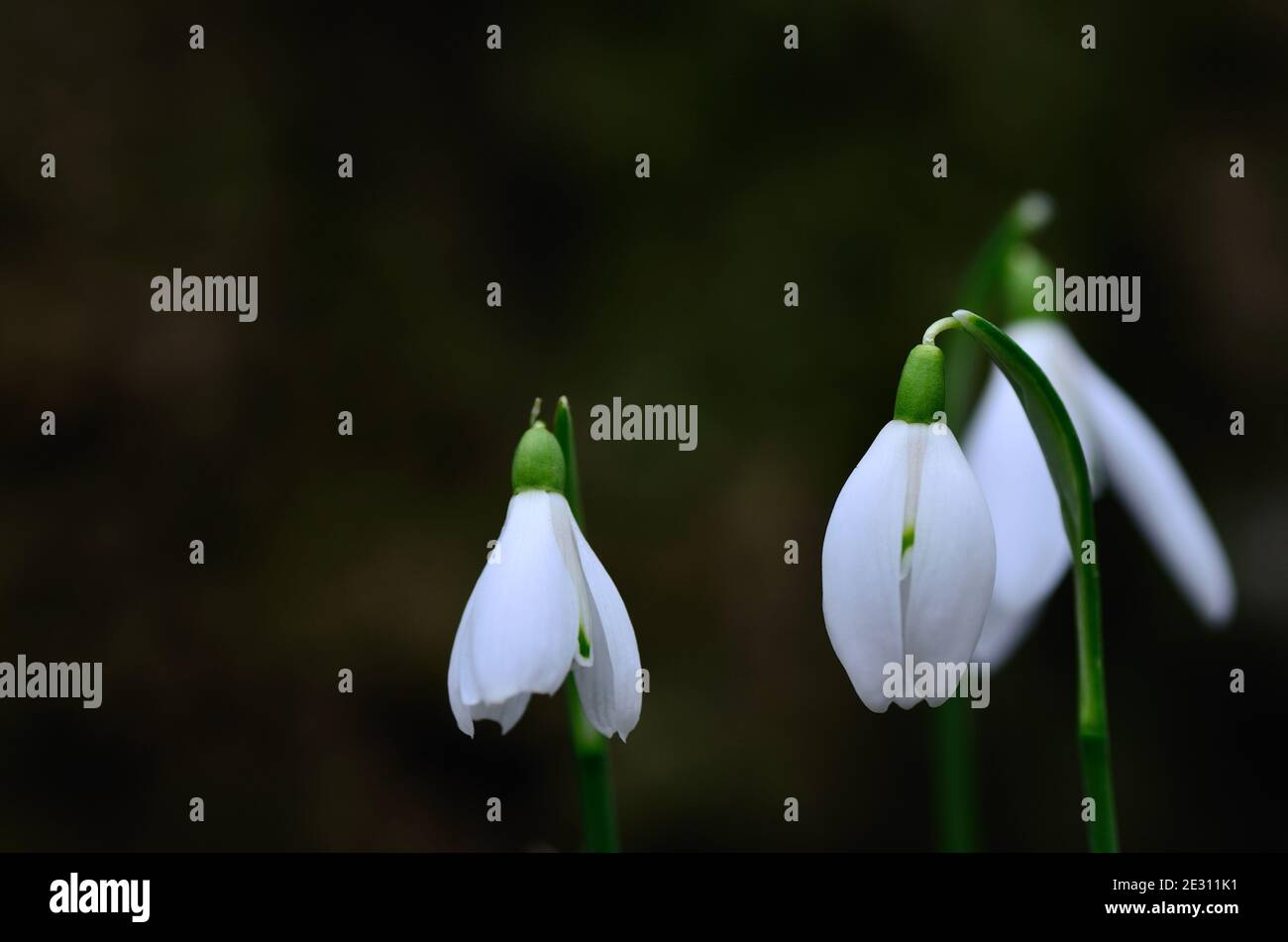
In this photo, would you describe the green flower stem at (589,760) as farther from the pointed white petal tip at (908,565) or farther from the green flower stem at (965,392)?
the green flower stem at (965,392)

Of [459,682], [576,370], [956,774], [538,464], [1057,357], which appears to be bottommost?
[956,774]

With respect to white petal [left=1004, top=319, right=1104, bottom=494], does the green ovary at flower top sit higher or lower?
lower

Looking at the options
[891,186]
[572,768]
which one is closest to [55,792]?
[572,768]

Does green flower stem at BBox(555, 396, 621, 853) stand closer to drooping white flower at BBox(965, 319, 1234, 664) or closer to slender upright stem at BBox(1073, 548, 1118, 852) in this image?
slender upright stem at BBox(1073, 548, 1118, 852)

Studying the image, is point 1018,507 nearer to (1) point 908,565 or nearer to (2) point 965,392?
(2) point 965,392

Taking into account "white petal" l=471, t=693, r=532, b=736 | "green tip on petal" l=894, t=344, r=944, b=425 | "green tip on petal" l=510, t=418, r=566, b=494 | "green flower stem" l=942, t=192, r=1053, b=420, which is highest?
"green flower stem" l=942, t=192, r=1053, b=420

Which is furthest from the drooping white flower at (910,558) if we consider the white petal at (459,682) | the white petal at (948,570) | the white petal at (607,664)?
the white petal at (459,682)

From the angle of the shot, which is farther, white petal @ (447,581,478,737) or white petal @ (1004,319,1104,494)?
white petal @ (1004,319,1104,494)

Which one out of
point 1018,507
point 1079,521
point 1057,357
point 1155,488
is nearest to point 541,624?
point 1079,521

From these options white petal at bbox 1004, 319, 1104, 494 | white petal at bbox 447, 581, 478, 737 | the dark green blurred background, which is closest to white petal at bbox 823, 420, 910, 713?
white petal at bbox 447, 581, 478, 737
